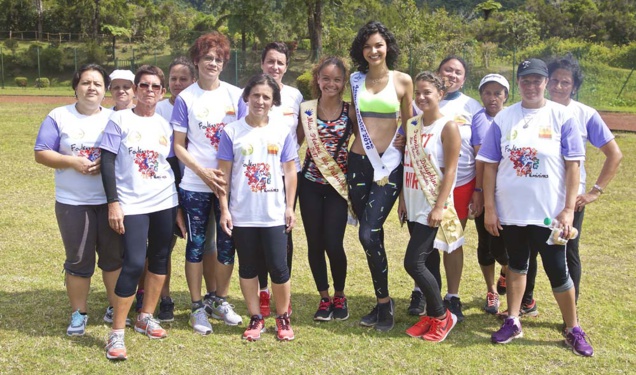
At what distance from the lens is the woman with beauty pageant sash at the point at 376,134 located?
4199 mm

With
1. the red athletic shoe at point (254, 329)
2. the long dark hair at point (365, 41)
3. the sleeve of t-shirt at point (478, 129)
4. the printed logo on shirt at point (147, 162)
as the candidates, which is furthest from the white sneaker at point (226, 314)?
the sleeve of t-shirt at point (478, 129)

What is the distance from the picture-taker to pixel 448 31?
40.6 metres

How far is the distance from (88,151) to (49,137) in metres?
0.25

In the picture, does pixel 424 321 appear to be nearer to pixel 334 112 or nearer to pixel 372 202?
pixel 372 202

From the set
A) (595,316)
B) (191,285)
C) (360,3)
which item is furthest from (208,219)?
(360,3)

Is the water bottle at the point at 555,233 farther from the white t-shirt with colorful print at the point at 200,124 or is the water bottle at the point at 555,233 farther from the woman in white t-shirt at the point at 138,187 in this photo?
the woman in white t-shirt at the point at 138,187

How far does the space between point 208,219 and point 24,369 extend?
4.81 ft

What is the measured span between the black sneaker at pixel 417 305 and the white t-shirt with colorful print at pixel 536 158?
1074 mm

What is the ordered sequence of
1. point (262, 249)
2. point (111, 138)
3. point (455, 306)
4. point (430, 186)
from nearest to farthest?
point (111, 138) < point (430, 186) < point (262, 249) < point (455, 306)

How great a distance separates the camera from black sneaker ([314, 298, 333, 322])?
4582mm

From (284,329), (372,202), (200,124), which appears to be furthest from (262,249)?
(200,124)

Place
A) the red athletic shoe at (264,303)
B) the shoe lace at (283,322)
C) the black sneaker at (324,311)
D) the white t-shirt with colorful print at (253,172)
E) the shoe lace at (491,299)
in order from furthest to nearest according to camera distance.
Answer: the shoe lace at (491,299)
the red athletic shoe at (264,303)
the black sneaker at (324,311)
the shoe lace at (283,322)
the white t-shirt with colorful print at (253,172)

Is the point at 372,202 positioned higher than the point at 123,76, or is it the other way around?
the point at 123,76

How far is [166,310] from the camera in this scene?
4.56m
